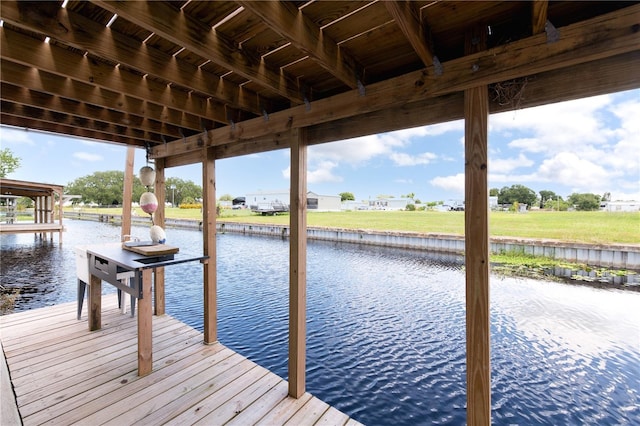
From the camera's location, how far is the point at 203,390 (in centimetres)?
217

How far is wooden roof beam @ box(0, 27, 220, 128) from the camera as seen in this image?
4.56 ft

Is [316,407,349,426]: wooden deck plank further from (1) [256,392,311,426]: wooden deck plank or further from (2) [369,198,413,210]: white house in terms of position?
(2) [369,198,413,210]: white house

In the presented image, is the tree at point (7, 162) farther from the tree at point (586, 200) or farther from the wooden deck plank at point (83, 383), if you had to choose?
the tree at point (586, 200)

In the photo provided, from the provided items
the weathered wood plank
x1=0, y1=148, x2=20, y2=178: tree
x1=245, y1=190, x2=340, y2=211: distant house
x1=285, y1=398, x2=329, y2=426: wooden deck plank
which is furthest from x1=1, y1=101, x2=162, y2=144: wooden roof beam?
x1=245, y1=190, x2=340, y2=211: distant house

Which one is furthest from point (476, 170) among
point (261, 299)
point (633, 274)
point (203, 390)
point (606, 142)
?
point (606, 142)

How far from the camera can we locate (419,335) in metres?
4.50

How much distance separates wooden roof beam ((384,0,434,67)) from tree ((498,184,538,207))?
16575 millimetres

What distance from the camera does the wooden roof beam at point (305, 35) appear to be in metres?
1.04

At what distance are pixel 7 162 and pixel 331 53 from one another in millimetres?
22718

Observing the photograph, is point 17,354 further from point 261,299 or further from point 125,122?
point 261,299

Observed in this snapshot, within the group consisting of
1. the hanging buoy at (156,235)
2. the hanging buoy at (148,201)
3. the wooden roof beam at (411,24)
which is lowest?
the hanging buoy at (156,235)

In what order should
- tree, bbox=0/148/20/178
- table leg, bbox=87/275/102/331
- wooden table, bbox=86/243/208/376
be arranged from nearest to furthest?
wooden table, bbox=86/243/208/376, table leg, bbox=87/275/102/331, tree, bbox=0/148/20/178

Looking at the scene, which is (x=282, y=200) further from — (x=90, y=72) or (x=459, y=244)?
(x=90, y=72)

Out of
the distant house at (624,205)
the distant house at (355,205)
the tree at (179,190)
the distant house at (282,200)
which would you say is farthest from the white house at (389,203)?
the tree at (179,190)
